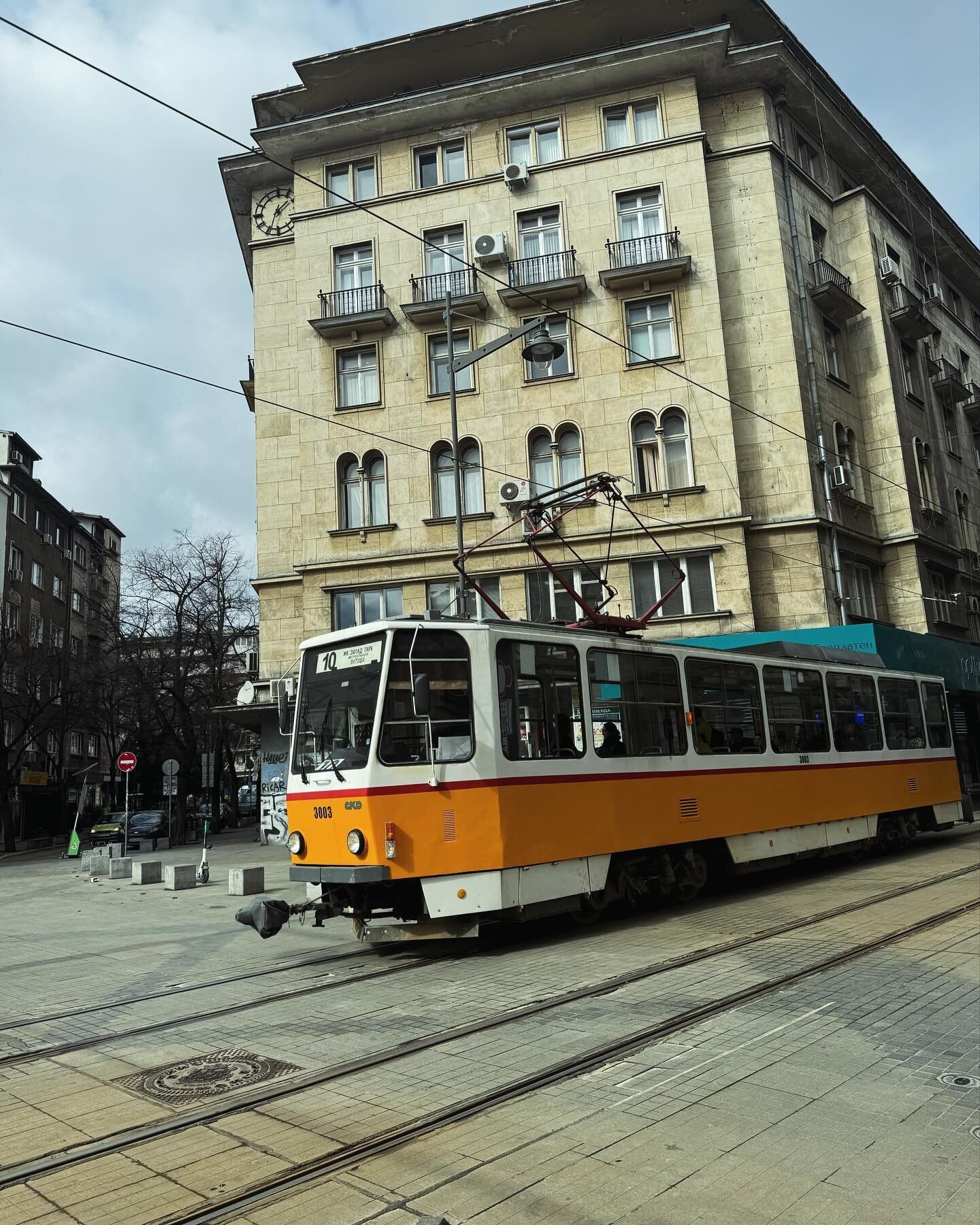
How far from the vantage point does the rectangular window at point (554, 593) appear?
2331cm

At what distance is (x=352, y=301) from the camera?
2606 centimetres

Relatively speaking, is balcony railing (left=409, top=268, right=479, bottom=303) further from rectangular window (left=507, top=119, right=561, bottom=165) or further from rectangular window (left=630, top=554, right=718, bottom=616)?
rectangular window (left=630, top=554, right=718, bottom=616)

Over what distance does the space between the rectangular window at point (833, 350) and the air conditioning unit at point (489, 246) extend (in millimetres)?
9173

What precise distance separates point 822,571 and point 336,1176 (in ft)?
68.3

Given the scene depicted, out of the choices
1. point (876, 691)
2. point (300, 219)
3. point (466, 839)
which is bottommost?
point (466, 839)

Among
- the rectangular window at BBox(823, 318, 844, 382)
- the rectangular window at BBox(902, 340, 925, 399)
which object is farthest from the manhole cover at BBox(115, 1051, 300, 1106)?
the rectangular window at BBox(902, 340, 925, 399)

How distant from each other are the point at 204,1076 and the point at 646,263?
22327 mm

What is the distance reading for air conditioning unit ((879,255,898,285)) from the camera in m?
28.4

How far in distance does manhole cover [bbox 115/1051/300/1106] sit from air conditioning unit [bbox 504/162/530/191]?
78.4 feet

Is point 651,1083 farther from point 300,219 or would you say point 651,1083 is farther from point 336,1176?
point 300,219

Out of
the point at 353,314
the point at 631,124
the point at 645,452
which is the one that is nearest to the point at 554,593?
the point at 645,452

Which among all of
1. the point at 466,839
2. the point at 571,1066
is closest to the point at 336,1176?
the point at 571,1066

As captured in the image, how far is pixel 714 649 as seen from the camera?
12.4 meters

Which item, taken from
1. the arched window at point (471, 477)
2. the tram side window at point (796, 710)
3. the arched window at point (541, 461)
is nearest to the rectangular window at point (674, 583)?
the arched window at point (541, 461)
